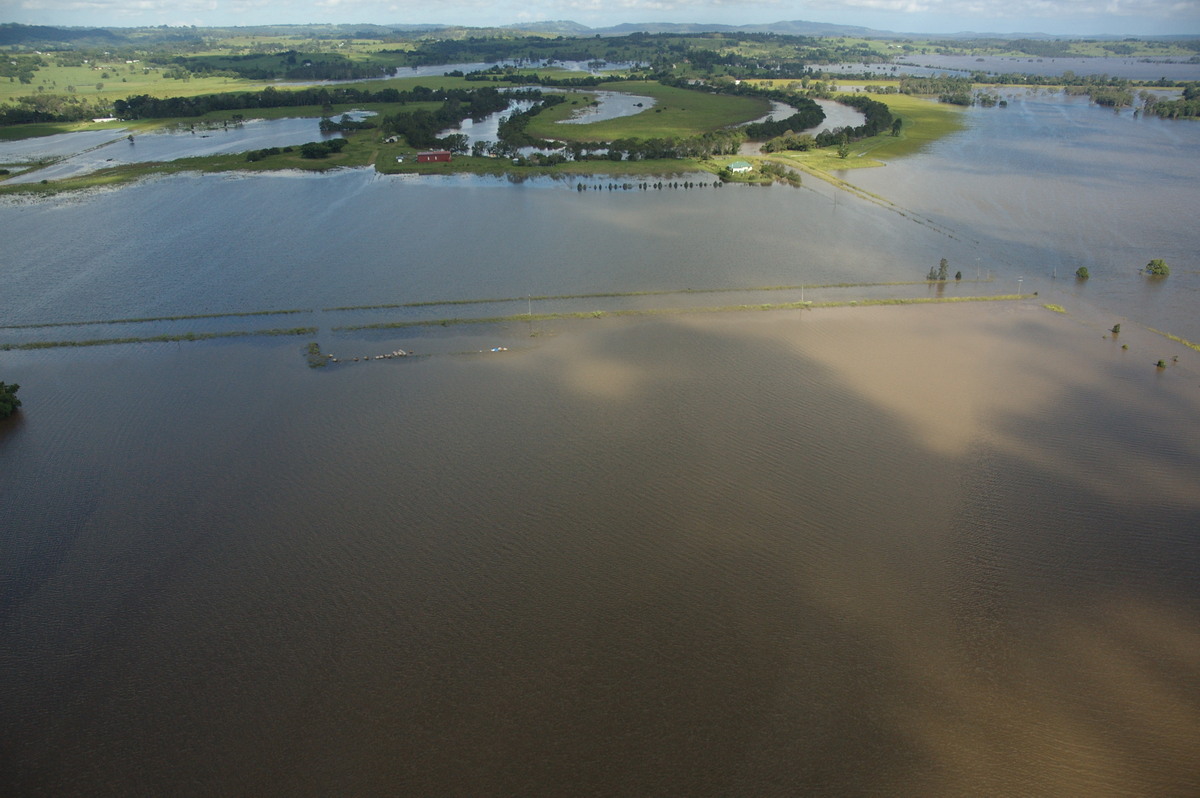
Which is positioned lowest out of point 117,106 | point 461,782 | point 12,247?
point 461,782

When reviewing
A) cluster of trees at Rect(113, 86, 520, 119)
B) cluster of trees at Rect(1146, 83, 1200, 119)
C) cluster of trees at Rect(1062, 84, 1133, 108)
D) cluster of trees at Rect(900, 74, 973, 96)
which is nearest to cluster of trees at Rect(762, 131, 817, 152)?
cluster of trees at Rect(113, 86, 520, 119)

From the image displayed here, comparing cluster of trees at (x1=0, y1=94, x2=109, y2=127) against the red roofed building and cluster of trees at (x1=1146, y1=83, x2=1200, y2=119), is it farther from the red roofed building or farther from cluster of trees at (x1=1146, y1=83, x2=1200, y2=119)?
cluster of trees at (x1=1146, y1=83, x2=1200, y2=119)

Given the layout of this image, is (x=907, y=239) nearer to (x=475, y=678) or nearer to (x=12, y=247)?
(x=475, y=678)

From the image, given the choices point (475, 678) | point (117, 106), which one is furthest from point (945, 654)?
point (117, 106)

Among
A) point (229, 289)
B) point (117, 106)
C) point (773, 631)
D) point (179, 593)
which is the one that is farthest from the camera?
point (117, 106)

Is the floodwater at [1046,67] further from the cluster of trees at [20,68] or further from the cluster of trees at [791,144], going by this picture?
the cluster of trees at [20,68]

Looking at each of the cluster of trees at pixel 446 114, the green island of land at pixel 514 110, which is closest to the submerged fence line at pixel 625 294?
the green island of land at pixel 514 110
